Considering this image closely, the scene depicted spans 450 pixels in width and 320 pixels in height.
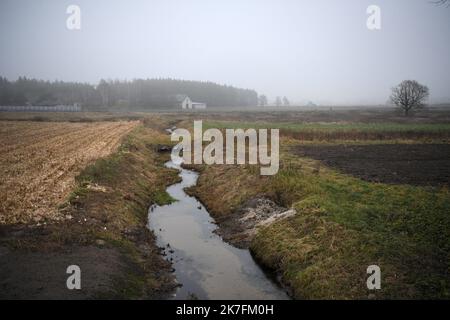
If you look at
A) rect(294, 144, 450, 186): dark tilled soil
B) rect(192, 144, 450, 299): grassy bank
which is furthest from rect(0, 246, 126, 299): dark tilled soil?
rect(294, 144, 450, 186): dark tilled soil

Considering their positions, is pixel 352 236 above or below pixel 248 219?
above

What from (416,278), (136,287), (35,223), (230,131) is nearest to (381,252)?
(416,278)

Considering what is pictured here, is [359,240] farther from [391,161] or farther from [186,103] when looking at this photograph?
[186,103]

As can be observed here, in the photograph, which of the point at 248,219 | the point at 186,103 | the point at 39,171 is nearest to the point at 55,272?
the point at 248,219

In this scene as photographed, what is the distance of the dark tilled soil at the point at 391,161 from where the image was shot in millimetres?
22984

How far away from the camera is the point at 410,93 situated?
3541 inches

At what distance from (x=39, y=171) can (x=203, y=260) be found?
14.5 m

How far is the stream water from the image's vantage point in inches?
535

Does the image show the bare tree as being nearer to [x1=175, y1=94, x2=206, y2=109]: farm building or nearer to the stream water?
the stream water

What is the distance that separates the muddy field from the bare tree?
253 feet

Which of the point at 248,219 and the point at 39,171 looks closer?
the point at 248,219

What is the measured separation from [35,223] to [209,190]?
44.5 ft

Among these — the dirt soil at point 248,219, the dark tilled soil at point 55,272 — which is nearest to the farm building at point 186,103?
the dirt soil at point 248,219

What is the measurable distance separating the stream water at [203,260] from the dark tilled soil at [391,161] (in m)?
10.8
